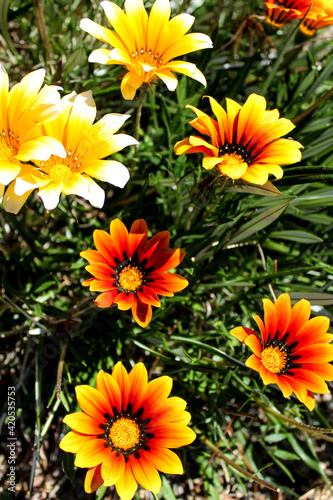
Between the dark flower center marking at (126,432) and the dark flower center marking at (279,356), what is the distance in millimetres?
464

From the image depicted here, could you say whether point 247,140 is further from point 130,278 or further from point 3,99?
point 3,99

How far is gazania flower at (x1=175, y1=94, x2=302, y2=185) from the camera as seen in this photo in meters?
1.37

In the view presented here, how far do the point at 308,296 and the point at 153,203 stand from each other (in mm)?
847

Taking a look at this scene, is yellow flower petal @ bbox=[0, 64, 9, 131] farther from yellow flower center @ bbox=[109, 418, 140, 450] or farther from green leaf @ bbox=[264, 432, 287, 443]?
green leaf @ bbox=[264, 432, 287, 443]

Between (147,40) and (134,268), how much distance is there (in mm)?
839

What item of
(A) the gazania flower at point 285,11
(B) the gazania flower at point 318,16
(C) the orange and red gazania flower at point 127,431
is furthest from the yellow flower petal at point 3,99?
(B) the gazania flower at point 318,16

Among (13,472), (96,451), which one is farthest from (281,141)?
(13,472)

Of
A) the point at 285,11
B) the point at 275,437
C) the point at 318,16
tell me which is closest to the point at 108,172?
the point at 285,11

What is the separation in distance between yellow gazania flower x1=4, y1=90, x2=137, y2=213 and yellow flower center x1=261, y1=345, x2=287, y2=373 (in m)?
0.78

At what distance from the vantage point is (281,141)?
1471 millimetres

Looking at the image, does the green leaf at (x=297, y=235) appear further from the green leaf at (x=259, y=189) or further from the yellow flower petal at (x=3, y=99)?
the yellow flower petal at (x=3, y=99)

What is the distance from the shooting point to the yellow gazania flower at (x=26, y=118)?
1.30 metres

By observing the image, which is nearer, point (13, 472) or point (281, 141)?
point (281, 141)

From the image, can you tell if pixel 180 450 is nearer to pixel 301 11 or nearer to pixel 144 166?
pixel 144 166
